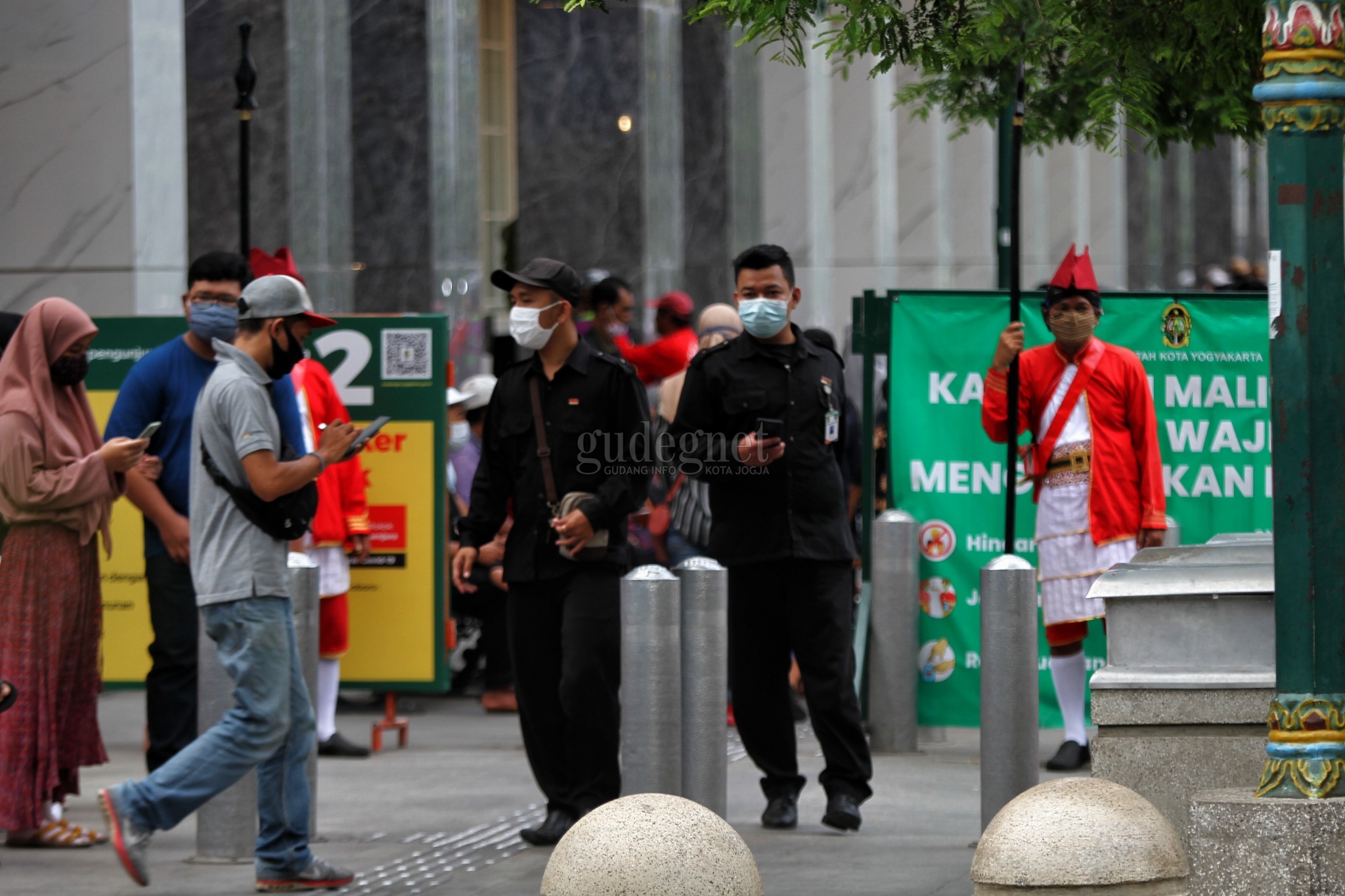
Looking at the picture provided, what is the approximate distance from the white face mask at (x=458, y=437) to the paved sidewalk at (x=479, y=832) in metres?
1.97

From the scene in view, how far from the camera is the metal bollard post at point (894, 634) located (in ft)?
31.1

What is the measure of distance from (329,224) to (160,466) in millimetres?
7162

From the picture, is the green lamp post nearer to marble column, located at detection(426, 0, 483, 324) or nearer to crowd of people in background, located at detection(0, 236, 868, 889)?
crowd of people in background, located at detection(0, 236, 868, 889)

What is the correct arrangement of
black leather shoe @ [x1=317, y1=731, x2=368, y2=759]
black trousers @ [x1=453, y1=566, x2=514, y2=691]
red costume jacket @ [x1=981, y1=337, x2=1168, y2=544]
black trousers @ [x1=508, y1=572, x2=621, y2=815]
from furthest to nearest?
black trousers @ [x1=453, y1=566, x2=514, y2=691], black leather shoe @ [x1=317, y1=731, x2=368, y2=759], red costume jacket @ [x1=981, y1=337, x2=1168, y2=544], black trousers @ [x1=508, y1=572, x2=621, y2=815]

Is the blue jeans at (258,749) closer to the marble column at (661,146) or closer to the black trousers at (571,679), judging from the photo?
the black trousers at (571,679)

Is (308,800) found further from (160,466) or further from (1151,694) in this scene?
(1151,694)

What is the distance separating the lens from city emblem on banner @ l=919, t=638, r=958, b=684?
31.6 ft

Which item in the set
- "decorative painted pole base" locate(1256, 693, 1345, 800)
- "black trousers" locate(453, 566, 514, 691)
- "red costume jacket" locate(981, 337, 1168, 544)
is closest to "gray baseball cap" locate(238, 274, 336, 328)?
"red costume jacket" locate(981, 337, 1168, 544)

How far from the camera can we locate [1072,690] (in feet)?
29.8

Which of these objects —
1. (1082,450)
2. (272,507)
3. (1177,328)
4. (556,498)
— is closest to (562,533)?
(556,498)

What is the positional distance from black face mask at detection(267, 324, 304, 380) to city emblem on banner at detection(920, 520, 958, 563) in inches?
156

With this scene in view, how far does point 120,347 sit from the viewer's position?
9961mm

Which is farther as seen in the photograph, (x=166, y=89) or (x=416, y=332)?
(x=166, y=89)

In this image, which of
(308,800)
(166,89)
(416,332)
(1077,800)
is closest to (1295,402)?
Answer: (1077,800)
